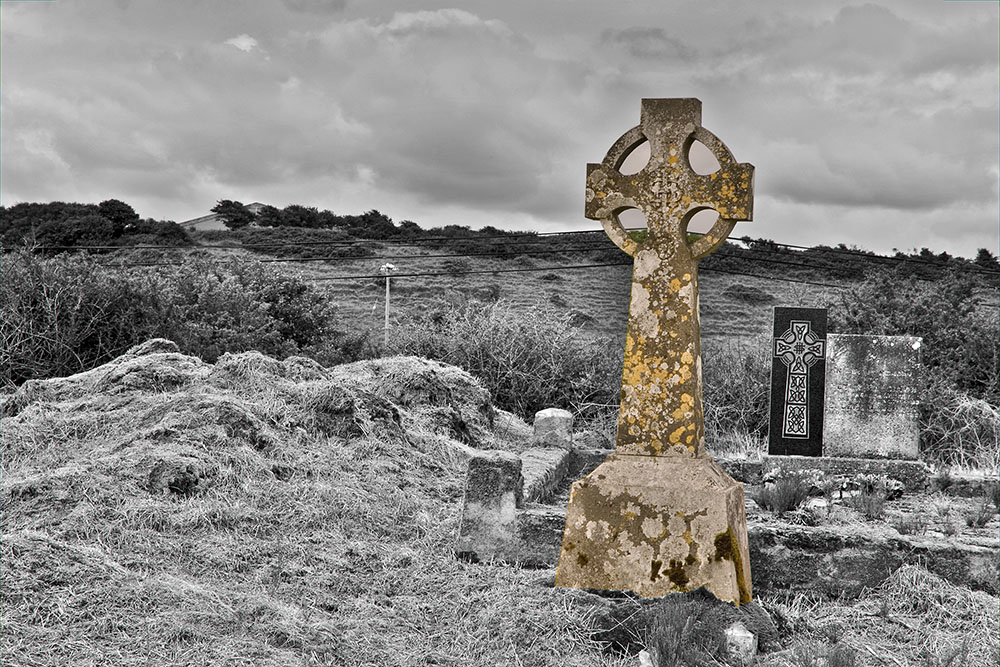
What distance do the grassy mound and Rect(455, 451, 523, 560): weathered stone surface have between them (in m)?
0.23

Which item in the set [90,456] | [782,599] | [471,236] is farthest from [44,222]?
[782,599]

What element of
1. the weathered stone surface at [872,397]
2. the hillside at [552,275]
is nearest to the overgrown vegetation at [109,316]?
the hillside at [552,275]

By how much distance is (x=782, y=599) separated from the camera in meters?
5.68

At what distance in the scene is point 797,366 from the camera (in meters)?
10.0

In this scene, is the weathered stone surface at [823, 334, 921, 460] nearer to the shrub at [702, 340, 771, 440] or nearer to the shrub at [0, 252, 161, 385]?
the shrub at [702, 340, 771, 440]

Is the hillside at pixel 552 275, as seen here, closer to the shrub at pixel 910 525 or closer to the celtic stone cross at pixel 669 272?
the shrub at pixel 910 525

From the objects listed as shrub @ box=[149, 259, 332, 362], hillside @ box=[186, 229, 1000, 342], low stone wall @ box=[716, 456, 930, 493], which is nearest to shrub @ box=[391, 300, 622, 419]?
shrub @ box=[149, 259, 332, 362]

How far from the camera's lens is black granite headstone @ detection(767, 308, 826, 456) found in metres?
9.87

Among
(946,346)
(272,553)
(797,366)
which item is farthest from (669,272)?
(946,346)

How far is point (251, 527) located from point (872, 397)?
23.0 feet

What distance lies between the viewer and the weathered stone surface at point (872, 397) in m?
9.88

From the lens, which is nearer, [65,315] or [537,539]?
[537,539]

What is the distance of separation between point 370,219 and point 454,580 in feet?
123

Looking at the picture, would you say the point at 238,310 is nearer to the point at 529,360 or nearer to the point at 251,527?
the point at 529,360
